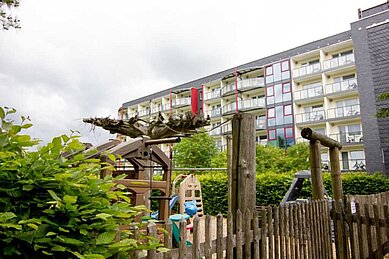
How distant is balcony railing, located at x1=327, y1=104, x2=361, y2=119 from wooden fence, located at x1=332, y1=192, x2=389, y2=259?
20.3 meters

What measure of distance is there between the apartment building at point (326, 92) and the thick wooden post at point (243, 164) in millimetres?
12362

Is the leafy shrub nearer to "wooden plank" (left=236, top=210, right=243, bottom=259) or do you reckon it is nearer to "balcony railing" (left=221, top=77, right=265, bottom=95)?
"wooden plank" (left=236, top=210, right=243, bottom=259)

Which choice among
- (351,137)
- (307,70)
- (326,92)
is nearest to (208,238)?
(351,137)

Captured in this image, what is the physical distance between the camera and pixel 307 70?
24703 mm

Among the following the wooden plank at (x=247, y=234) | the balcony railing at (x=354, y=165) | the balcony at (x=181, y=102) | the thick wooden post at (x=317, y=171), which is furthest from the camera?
the balcony at (x=181, y=102)

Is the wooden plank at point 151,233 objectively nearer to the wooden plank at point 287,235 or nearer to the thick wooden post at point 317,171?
the wooden plank at point 287,235

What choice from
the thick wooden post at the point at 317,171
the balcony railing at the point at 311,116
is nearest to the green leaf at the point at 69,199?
the thick wooden post at the point at 317,171

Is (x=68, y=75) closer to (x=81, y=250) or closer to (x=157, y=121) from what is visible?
(x=157, y=121)

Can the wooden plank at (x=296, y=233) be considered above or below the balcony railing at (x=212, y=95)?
below

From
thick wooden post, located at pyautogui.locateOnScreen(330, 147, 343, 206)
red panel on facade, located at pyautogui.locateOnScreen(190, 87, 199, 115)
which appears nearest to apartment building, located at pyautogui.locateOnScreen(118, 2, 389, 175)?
red panel on facade, located at pyautogui.locateOnScreen(190, 87, 199, 115)

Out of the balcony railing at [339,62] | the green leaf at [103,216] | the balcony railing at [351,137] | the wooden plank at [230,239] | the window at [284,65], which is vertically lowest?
the wooden plank at [230,239]

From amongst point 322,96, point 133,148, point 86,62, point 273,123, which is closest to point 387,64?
point 322,96

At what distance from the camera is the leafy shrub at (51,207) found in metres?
0.98

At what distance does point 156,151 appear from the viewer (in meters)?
5.25
